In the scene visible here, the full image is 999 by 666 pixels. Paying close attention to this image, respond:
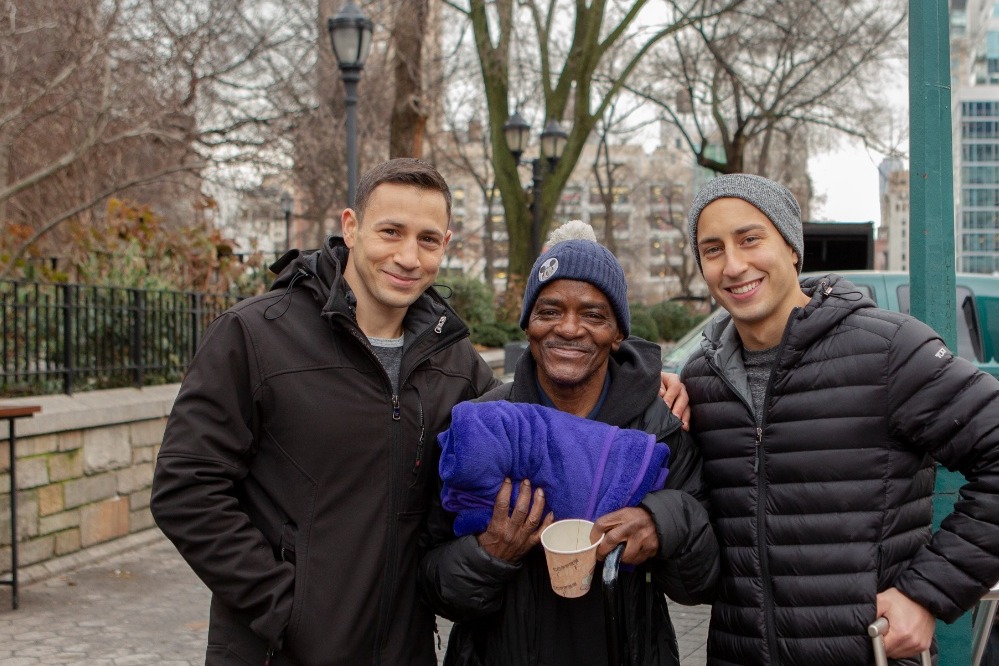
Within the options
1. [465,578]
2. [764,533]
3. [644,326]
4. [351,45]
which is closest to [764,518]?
[764,533]

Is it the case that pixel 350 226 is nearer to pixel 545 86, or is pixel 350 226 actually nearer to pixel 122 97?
pixel 122 97

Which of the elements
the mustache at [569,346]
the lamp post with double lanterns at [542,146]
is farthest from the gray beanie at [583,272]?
the lamp post with double lanterns at [542,146]

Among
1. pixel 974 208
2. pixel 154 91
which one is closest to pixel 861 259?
pixel 154 91

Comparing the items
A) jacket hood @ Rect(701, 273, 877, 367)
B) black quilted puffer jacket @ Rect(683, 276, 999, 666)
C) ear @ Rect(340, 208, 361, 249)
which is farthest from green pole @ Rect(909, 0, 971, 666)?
ear @ Rect(340, 208, 361, 249)

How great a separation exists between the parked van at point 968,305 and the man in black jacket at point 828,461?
19.5 feet

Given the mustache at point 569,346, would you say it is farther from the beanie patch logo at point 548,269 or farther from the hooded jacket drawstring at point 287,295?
the hooded jacket drawstring at point 287,295

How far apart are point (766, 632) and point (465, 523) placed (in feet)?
2.55

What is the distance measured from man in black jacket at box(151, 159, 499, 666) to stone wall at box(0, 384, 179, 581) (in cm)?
485

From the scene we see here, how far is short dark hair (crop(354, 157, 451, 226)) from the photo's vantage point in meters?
2.79

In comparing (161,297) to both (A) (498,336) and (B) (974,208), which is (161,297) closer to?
(A) (498,336)

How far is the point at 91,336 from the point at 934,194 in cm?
719

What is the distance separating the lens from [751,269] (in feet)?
8.50

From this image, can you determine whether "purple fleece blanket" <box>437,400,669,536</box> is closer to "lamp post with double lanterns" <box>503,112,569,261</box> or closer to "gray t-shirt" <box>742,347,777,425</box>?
"gray t-shirt" <box>742,347,777,425</box>

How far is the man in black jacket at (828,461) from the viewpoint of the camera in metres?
2.36
